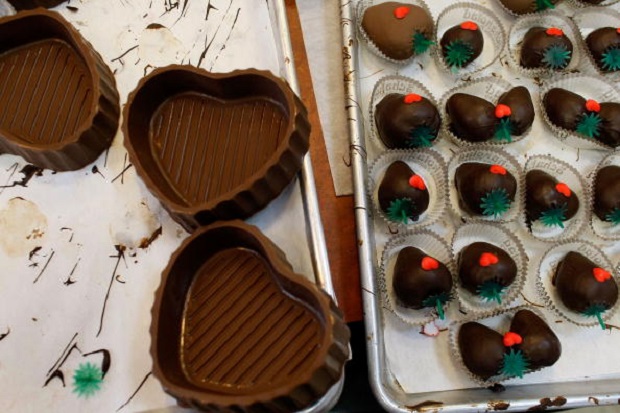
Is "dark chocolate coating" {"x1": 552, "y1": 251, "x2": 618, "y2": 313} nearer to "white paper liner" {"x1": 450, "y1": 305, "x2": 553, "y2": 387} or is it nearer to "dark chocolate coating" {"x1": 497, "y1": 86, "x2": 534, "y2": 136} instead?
"white paper liner" {"x1": 450, "y1": 305, "x2": 553, "y2": 387}

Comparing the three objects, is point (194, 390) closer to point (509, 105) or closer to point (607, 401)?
point (607, 401)

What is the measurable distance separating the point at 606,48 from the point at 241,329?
1191mm

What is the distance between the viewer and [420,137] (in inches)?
54.6

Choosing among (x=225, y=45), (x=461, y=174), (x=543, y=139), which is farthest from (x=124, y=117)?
(x=543, y=139)

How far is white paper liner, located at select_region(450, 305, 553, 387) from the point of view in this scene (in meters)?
1.28

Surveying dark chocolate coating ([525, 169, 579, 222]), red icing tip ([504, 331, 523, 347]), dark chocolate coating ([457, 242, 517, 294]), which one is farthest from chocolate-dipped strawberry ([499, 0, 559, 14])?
red icing tip ([504, 331, 523, 347])

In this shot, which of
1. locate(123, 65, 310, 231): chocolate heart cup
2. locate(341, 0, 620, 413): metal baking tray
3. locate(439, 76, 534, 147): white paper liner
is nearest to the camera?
locate(123, 65, 310, 231): chocolate heart cup

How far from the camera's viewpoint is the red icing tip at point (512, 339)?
125 cm

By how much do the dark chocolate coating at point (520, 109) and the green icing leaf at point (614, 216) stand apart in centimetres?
29

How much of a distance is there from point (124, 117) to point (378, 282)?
678 mm

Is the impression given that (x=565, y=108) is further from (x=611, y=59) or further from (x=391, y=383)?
(x=391, y=383)

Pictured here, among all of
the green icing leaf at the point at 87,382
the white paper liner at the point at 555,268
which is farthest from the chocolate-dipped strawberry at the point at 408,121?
the green icing leaf at the point at 87,382

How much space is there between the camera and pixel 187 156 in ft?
3.91

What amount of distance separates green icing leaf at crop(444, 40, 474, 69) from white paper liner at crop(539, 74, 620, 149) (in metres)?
0.22
